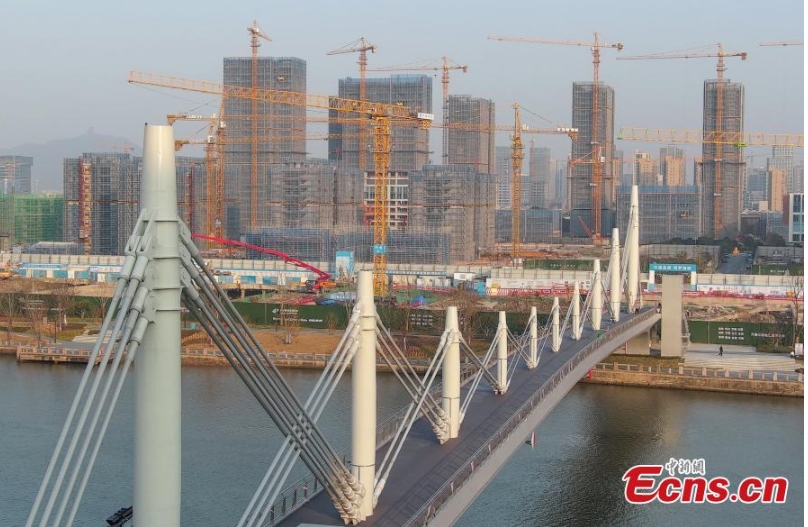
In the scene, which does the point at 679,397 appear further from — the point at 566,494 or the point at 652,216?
the point at 652,216

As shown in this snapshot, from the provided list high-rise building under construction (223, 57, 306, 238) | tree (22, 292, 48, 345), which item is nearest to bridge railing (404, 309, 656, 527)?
tree (22, 292, 48, 345)

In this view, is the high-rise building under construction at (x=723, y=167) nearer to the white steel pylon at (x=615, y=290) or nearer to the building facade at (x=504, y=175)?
the white steel pylon at (x=615, y=290)

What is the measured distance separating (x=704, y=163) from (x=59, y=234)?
24.3 meters

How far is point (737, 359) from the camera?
1499cm

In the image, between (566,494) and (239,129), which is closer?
(566,494)

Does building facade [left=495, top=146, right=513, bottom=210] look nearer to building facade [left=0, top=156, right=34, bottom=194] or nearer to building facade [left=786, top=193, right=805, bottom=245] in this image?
building facade [left=0, top=156, right=34, bottom=194]

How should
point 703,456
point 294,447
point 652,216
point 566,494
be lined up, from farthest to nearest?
1. point 652,216
2. point 703,456
3. point 566,494
4. point 294,447

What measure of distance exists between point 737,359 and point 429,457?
944cm

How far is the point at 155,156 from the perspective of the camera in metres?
3.35

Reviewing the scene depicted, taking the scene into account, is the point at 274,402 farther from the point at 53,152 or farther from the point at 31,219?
the point at 53,152

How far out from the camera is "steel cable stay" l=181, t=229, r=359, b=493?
366 centimetres

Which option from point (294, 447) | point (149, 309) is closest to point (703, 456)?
point (294, 447)

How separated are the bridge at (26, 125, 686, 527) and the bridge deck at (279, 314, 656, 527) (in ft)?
0.03

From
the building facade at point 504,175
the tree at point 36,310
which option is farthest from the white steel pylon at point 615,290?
the building facade at point 504,175
